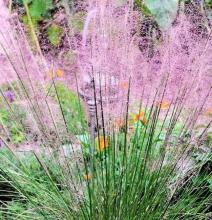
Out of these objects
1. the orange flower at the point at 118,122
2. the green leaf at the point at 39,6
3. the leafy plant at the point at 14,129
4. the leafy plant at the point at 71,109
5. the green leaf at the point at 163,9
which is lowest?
the leafy plant at the point at 14,129

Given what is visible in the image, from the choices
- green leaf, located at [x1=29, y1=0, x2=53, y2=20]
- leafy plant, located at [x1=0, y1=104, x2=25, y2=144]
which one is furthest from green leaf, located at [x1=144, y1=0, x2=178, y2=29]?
green leaf, located at [x1=29, y1=0, x2=53, y2=20]

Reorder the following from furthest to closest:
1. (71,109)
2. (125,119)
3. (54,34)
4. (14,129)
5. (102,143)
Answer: (54,34)
(14,129)
(71,109)
(102,143)
(125,119)

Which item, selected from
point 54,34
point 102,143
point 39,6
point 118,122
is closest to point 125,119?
point 118,122

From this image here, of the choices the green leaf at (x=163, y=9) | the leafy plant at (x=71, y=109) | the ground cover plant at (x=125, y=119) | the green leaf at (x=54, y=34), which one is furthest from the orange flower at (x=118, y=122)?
the green leaf at (x=54, y=34)

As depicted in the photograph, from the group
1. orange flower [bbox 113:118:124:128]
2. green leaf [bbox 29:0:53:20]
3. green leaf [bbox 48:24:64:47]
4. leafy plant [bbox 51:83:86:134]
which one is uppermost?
green leaf [bbox 29:0:53:20]

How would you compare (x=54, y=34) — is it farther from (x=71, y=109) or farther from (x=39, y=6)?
(x=71, y=109)

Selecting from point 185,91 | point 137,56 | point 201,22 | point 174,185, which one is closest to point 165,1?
point 201,22

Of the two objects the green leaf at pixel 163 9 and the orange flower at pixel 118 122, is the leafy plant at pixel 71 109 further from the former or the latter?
the green leaf at pixel 163 9

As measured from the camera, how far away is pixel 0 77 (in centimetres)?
155

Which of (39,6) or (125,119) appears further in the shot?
(39,6)

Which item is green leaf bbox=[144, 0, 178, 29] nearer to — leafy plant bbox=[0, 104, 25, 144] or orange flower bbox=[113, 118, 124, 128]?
orange flower bbox=[113, 118, 124, 128]

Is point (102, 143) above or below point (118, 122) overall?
below

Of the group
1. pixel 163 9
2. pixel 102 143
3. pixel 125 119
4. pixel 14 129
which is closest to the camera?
pixel 125 119

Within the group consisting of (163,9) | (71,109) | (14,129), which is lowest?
(14,129)
